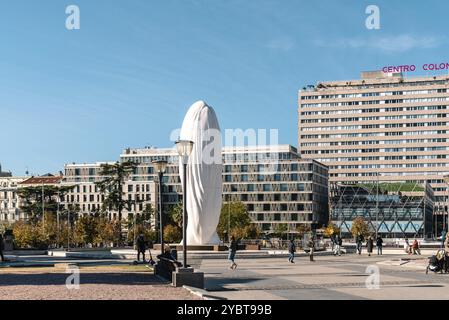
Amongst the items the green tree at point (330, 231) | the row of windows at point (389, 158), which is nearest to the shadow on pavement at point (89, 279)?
the green tree at point (330, 231)

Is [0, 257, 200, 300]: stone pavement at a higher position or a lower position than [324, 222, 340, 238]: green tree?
higher

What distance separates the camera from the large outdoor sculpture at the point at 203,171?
5516 centimetres

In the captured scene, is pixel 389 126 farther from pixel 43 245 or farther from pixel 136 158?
pixel 43 245

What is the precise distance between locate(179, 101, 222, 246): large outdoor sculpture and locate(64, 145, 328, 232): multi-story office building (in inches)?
4191

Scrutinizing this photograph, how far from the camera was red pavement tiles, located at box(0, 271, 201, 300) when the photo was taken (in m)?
21.4

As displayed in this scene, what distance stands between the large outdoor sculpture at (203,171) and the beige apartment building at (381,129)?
5597 inches

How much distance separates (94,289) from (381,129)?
575 ft

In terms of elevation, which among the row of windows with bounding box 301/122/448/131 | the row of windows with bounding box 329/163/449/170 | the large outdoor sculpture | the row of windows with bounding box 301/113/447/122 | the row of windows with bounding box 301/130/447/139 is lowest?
the large outdoor sculpture

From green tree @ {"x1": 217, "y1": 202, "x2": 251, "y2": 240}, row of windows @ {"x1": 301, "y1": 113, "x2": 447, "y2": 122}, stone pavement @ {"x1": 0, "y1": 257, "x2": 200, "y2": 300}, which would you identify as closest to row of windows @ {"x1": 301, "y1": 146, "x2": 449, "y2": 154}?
row of windows @ {"x1": 301, "y1": 113, "x2": 447, "y2": 122}

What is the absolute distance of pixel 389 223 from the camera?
543 ft

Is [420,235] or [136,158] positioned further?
[136,158]
